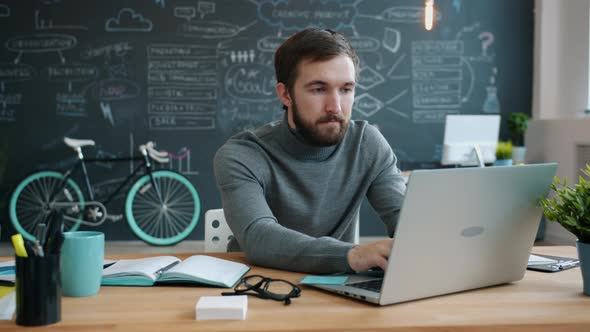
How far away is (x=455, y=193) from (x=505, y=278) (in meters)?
0.29

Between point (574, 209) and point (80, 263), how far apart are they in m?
0.86

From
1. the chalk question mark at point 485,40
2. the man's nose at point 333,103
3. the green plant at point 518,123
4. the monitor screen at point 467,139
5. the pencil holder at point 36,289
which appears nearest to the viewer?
the pencil holder at point 36,289

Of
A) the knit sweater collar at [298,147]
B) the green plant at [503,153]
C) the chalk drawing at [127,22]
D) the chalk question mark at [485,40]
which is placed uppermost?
the chalk drawing at [127,22]

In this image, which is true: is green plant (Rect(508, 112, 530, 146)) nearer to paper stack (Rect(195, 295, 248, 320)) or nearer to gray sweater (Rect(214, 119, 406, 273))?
gray sweater (Rect(214, 119, 406, 273))

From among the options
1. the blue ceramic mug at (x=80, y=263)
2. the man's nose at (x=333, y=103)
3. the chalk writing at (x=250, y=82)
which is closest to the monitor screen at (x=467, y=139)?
the chalk writing at (x=250, y=82)

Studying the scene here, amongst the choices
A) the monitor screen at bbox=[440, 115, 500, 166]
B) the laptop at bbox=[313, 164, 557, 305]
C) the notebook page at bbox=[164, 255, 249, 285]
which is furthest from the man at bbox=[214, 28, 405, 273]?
the monitor screen at bbox=[440, 115, 500, 166]

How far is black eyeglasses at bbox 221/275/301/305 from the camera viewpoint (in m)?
1.06

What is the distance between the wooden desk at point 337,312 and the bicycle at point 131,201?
3773mm

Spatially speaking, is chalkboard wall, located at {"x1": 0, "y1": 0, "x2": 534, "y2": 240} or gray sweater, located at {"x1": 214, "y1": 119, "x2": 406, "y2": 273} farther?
chalkboard wall, located at {"x1": 0, "y1": 0, "x2": 534, "y2": 240}

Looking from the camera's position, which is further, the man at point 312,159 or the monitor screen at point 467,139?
the monitor screen at point 467,139

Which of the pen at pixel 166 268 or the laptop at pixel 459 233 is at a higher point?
the laptop at pixel 459 233

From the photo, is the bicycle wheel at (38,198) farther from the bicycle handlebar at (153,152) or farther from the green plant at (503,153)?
the green plant at (503,153)

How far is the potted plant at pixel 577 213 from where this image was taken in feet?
3.51

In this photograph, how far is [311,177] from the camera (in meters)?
1.73
